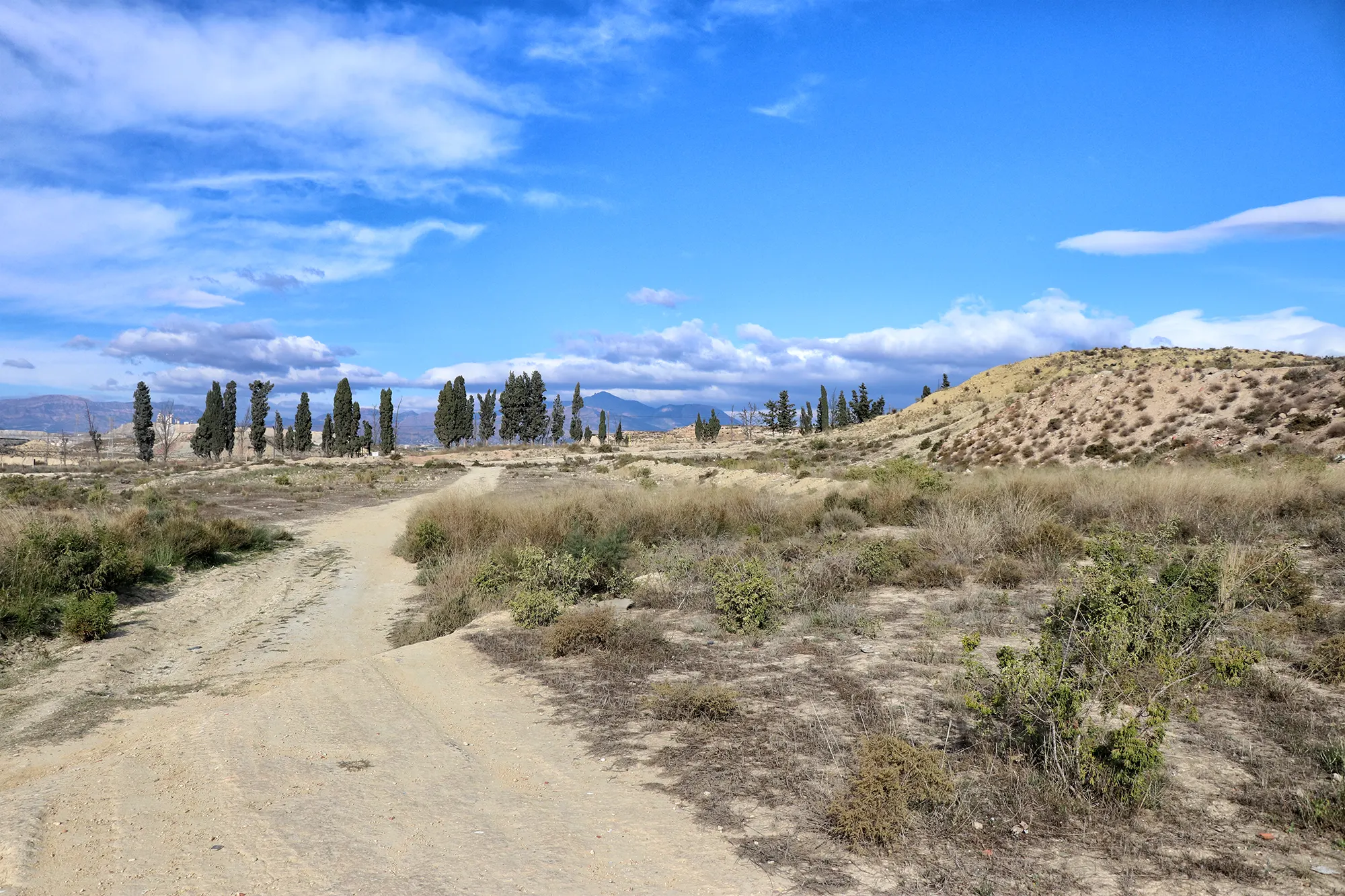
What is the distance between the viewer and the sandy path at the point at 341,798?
13.5ft

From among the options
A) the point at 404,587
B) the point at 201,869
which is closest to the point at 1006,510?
the point at 404,587

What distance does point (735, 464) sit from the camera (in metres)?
40.1

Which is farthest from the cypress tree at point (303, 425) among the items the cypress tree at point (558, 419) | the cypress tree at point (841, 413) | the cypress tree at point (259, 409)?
the cypress tree at point (841, 413)

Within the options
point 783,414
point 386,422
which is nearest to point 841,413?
point 783,414

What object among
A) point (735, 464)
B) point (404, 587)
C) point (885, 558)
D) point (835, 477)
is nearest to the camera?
point (885, 558)

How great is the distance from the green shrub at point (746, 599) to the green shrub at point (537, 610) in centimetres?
217

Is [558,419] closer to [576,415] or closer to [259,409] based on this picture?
[576,415]

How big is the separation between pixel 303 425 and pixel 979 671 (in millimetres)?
96297

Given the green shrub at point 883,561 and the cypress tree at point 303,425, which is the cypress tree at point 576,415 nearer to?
the cypress tree at point 303,425

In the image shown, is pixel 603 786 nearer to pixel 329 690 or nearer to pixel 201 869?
pixel 201 869

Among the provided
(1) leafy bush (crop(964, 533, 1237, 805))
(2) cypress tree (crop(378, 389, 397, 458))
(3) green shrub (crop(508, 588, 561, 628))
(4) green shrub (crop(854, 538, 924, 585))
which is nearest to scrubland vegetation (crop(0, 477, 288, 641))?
(3) green shrub (crop(508, 588, 561, 628))

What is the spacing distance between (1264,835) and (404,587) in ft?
44.0

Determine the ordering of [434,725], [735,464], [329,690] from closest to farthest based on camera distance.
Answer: [434,725]
[329,690]
[735,464]

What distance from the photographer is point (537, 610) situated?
1005 cm
